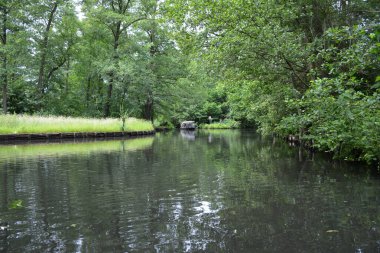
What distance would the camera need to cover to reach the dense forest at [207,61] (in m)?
8.28

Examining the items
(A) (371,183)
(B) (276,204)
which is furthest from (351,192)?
(B) (276,204)

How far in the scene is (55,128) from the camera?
20531mm

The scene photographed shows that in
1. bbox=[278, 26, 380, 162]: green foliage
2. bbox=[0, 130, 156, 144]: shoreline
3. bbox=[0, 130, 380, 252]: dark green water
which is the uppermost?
bbox=[278, 26, 380, 162]: green foliage

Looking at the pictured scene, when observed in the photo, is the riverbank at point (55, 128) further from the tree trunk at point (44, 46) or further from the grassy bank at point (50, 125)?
the tree trunk at point (44, 46)

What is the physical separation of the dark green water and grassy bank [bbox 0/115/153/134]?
11234 mm

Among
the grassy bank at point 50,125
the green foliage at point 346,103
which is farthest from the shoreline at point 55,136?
the green foliage at point 346,103

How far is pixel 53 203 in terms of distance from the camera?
553cm

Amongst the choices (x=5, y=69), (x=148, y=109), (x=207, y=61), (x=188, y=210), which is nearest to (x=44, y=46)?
(x=5, y=69)

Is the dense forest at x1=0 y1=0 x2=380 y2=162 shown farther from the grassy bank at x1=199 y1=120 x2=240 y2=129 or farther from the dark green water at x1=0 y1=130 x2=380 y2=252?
the grassy bank at x1=199 y1=120 x2=240 y2=129

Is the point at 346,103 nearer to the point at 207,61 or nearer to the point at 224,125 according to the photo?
the point at 207,61

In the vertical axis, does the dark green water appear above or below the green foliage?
below

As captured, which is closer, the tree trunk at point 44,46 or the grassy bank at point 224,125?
the tree trunk at point 44,46

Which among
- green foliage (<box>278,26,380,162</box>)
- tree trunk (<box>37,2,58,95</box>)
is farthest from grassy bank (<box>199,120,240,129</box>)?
green foliage (<box>278,26,380,162</box>)

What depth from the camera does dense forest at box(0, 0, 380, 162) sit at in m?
8.28
